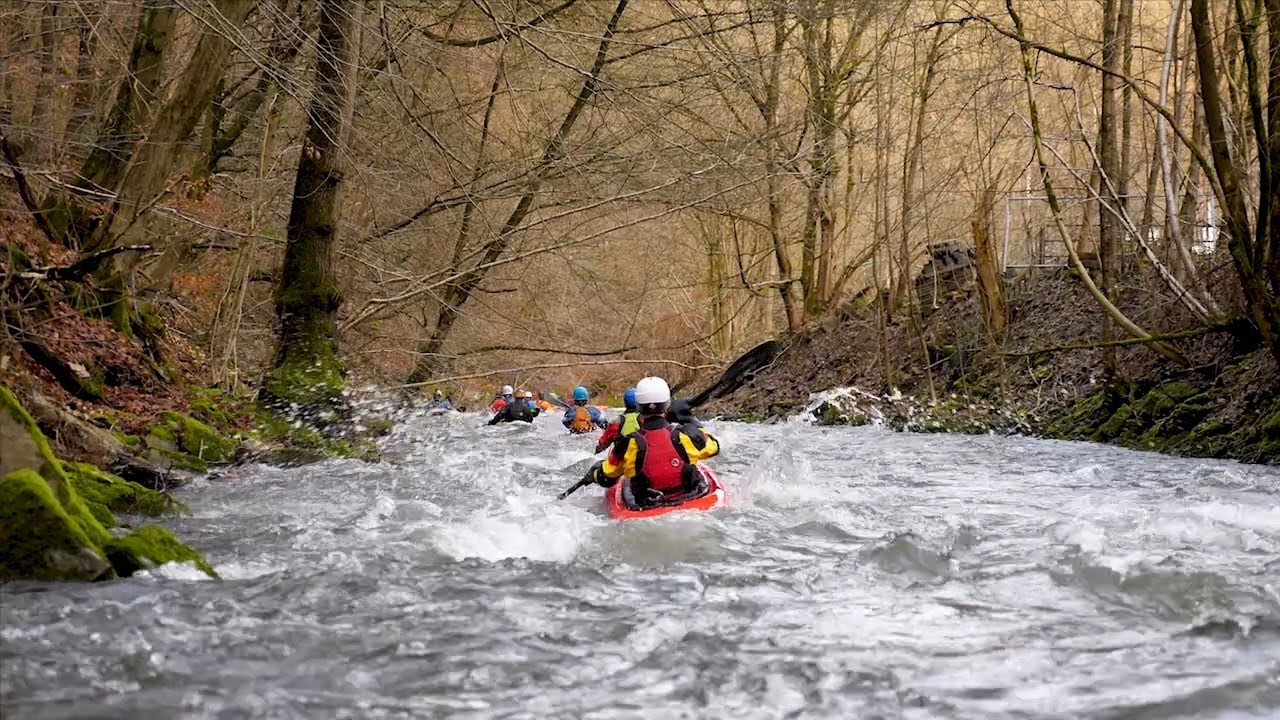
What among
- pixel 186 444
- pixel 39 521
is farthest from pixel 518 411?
pixel 39 521

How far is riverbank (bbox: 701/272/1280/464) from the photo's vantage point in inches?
479

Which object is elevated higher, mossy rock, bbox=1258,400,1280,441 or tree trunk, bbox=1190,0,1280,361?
tree trunk, bbox=1190,0,1280,361

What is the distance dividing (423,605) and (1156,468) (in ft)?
27.4

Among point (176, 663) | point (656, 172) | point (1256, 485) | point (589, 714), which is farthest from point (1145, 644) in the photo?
point (656, 172)

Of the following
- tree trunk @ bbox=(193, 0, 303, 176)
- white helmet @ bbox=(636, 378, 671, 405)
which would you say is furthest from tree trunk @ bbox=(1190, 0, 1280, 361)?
tree trunk @ bbox=(193, 0, 303, 176)

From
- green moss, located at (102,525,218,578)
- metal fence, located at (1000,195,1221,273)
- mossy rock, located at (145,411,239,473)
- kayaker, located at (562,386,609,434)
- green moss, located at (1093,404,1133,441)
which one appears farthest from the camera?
metal fence, located at (1000,195,1221,273)

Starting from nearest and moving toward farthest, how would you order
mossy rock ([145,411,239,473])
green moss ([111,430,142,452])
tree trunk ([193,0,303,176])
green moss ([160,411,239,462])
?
1. green moss ([111,430,142,452])
2. mossy rock ([145,411,239,473])
3. green moss ([160,411,239,462])
4. tree trunk ([193,0,303,176])

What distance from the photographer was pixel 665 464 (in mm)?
9031

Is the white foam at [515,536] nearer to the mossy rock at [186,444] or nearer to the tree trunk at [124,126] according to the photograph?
the mossy rock at [186,444]

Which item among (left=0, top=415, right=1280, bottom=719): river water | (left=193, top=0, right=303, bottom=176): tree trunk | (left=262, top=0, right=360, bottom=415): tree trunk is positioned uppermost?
(left=193, top=0, right=303, bottom=176): tree trunk

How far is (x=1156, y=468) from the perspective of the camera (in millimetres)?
11031

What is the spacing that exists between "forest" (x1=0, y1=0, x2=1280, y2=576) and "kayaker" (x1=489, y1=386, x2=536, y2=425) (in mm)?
1205

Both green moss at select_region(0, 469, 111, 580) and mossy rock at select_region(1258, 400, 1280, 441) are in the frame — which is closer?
green moss at select_region(0, 469, 111, 580)

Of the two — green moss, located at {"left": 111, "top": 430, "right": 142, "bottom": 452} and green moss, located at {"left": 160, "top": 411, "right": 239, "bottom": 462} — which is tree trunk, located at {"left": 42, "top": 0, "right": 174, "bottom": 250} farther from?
green moss, located at {"left": 111, "top": 430, "right": 142, "bottom": 452}
